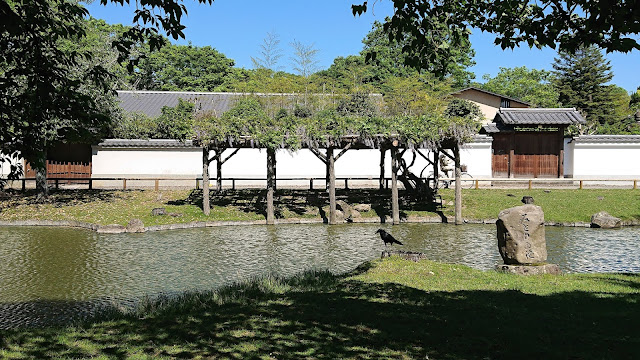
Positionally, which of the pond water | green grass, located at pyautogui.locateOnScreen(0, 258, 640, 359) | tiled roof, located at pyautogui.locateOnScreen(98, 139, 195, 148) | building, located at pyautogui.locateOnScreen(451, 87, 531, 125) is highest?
building, located at pyautogui.locateOnScreen(451, 87, 531, 125)

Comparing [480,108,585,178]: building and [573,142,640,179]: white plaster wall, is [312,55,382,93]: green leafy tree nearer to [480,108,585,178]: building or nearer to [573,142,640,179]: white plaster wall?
[480,108,585,178]: building

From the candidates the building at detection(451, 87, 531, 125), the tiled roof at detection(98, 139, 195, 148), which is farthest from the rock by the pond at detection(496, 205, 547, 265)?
the building at detection(451, 87, 531, 125)

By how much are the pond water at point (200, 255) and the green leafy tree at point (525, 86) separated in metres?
36.1

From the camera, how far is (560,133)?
33.9 metres

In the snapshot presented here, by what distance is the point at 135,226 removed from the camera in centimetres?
2048

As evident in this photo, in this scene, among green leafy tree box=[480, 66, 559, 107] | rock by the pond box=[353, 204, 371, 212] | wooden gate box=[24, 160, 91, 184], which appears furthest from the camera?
green leafy tree box=[480, 66, 559, 107]

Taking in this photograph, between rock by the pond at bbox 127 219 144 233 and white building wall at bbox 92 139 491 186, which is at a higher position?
white building wall at bbox 92 139 491 186

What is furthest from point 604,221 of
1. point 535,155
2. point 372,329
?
point 372,329

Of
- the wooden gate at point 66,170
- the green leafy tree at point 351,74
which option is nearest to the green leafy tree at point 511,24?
the wooden gate at point 66,170

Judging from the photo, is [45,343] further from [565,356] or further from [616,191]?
[616,191]

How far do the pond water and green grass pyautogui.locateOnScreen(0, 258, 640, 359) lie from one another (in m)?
2.48

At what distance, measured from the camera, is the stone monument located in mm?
11062

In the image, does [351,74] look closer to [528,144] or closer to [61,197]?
[528,144]

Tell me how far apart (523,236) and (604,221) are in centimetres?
1223
